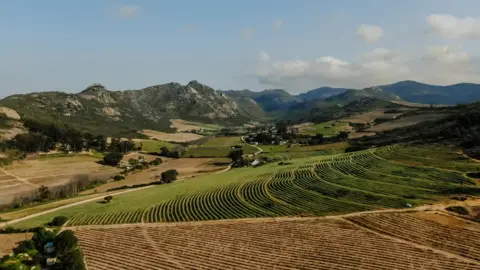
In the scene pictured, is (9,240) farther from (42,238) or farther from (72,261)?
(72,261)

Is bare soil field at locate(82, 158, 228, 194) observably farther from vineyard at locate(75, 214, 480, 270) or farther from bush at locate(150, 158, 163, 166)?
vineyard at locate(75, 214, 480, 270)

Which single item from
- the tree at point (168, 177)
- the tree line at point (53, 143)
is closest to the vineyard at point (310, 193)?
the tree at point (168, 177)

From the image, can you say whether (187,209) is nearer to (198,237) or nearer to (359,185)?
(198,237)

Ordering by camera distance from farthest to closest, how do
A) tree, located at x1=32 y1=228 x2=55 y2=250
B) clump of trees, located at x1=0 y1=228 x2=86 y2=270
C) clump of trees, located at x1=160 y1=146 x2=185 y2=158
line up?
clump of trees, located at x1=160 y1=146 x2=185 y2=158, tree, located at x1=32 y1=228 x2=55 y2=250, clump of trees, located at x1=0 y1=228 x2=86 y2=270

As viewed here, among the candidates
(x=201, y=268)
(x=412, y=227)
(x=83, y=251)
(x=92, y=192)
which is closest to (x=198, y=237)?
(x=201, y=268)

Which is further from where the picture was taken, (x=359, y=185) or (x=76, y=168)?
(x=76, y=168)

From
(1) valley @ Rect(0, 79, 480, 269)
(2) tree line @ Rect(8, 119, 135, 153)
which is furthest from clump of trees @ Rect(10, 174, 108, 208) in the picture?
(2) tree line @ Rect(8, 119, 135, 153)
